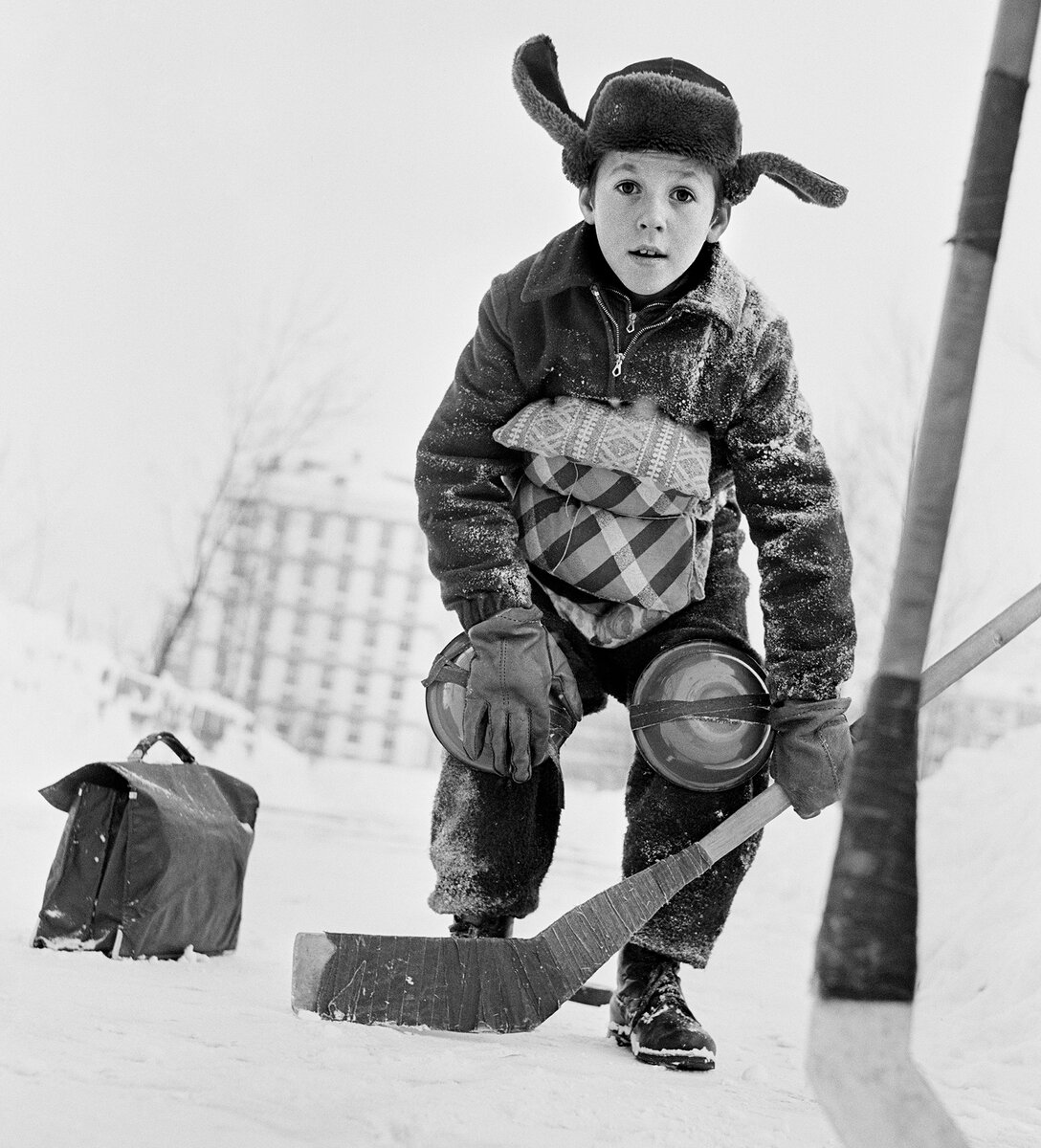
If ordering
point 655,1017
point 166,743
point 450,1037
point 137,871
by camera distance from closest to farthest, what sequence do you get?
point 450,1037 → point 655,1017 → point 137,871 → point 166,743

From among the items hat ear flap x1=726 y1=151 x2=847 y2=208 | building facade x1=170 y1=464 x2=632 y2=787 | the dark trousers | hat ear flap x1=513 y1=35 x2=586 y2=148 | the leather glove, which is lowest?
building facade x1=170 y1=464 x2=632 y2=787

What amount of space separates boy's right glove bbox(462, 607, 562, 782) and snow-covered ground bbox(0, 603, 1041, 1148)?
34cm

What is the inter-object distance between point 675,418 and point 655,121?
369mm

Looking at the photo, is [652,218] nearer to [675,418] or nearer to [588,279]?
[588,279]

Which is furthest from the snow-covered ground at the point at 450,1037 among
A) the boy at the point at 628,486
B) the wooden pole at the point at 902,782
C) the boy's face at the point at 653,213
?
the boy's face at the point at 653,213

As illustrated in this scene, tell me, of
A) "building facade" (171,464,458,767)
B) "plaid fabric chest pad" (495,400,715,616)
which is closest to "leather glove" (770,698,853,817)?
"plaid fabric chest pad" (495,400,715,616)

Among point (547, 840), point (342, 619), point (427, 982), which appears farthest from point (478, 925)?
point (342, 619)

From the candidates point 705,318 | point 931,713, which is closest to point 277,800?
point 931,713

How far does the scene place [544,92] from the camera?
1726 millimetres

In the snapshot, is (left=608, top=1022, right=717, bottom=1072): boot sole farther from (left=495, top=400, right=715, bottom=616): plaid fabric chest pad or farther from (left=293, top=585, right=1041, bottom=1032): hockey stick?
(left=495, top=400, right=715, bottom=616): plaid fabric chest pad

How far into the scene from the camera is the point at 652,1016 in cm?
148

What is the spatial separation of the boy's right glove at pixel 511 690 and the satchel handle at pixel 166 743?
63cm

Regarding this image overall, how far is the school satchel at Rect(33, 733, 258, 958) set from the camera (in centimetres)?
170

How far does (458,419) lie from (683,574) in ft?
1.19
